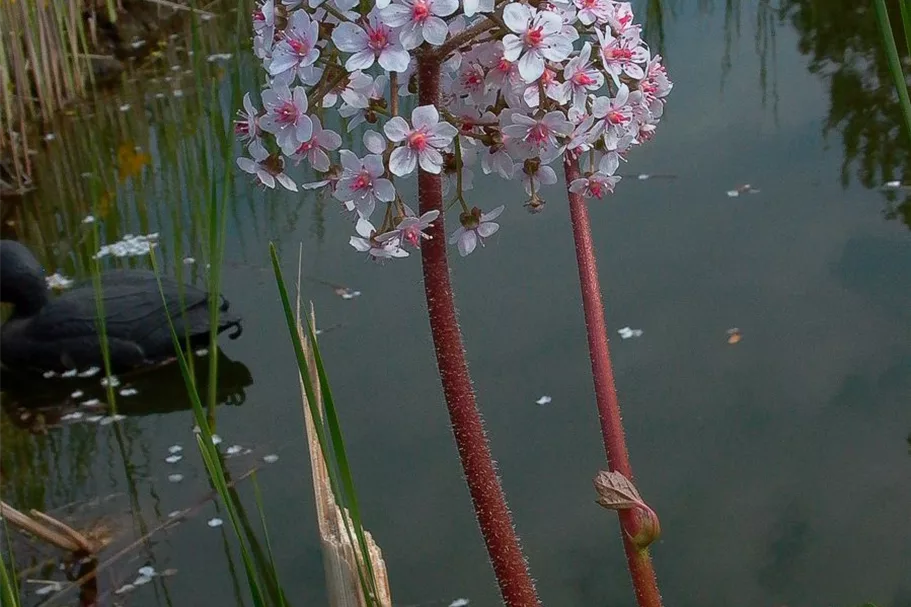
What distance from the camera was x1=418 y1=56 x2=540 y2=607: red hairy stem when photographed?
2.38ft

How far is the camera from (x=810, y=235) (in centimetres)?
295

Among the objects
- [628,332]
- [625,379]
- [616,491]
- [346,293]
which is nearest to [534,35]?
[616,491]

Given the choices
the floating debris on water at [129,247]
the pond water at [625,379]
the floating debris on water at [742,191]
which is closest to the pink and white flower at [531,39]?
the pond water at [625,379]

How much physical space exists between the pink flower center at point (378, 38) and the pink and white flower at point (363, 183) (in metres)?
0.08

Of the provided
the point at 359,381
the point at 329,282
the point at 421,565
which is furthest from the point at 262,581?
the point at 329,282

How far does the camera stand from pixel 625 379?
2.56 metres

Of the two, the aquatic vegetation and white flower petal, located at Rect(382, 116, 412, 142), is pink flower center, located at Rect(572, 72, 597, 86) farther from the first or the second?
white flower petal, located at Rect(382, 116, 412, 142)

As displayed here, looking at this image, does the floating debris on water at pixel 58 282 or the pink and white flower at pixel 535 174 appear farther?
the floating debris on water at pixel 58 282

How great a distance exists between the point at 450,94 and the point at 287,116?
12 centimetres

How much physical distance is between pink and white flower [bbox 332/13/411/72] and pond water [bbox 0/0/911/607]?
103cm

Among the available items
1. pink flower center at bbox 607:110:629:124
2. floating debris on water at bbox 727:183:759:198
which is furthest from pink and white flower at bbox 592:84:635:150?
floating debris on water at bbox 727:183:759:198

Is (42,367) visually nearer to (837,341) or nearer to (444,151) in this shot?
(837,341)

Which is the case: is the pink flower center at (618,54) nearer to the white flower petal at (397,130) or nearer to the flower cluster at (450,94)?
the flower cluster at (450,94)

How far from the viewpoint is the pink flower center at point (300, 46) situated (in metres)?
0.70
